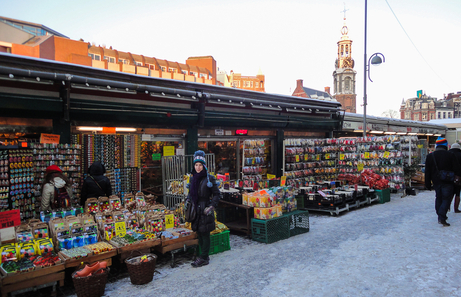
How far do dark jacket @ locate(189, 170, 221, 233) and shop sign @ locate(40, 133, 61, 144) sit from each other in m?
4.33

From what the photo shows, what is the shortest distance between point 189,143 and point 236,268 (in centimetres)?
561

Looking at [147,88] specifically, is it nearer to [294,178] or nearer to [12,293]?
[12,293]

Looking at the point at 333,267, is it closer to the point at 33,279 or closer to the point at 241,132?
the point at 33,279

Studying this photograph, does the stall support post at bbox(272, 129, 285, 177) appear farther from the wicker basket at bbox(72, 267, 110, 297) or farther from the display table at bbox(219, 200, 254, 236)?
the wicker basket at bbox(72, 267, 110, 297)

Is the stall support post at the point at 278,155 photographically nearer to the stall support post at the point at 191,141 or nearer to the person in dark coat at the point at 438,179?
the stall support post at the point at 191,141

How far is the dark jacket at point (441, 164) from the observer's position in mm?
7820

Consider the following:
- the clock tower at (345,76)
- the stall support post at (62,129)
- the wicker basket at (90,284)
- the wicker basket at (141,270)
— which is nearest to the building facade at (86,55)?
the stall support post at (62,129)

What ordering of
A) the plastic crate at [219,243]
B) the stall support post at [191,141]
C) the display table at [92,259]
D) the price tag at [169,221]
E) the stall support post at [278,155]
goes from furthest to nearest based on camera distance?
the stall support post at [278,155]
the stall support post at [191,141]
the price tag at [169,221]
the plastic crate at [219,243]
the display table at [92,259]

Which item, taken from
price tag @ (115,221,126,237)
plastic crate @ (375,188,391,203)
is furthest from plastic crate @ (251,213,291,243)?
plastic crate @ (375,188,391,203)

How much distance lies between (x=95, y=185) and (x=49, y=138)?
1630 millimetres

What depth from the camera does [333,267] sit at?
5.46 metres

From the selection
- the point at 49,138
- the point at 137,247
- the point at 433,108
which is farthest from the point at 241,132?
the point at 433,108

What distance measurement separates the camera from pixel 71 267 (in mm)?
4859

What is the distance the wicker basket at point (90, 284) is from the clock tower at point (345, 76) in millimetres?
93101
